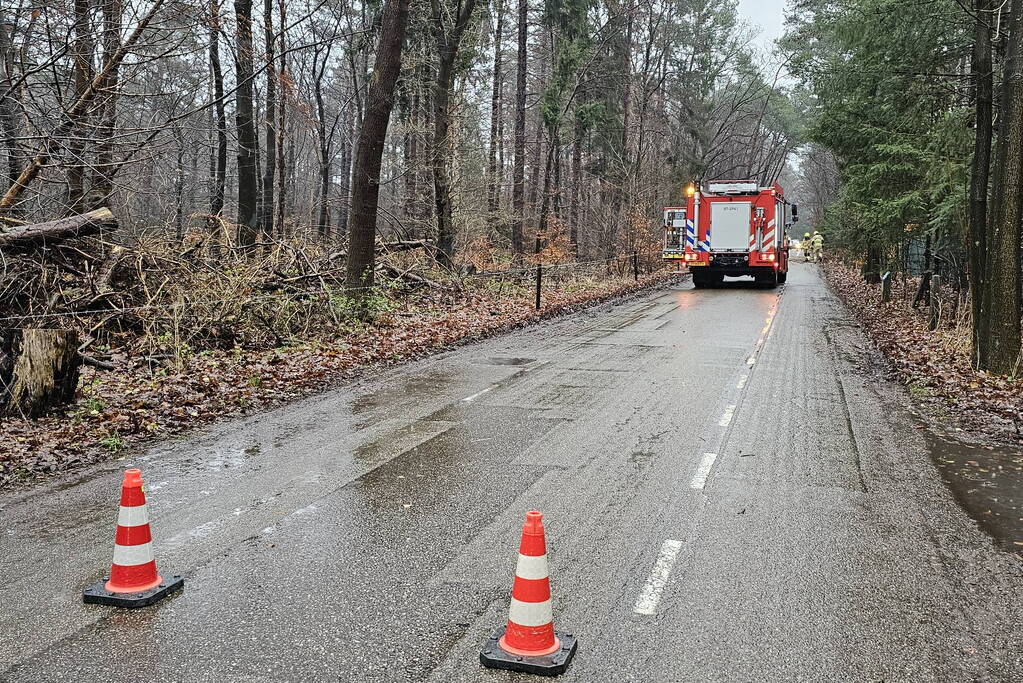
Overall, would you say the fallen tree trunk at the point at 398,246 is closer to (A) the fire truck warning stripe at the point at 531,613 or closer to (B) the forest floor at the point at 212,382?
(B) the forest floor at the point at 212,382

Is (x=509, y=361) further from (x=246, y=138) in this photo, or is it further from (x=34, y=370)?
(x=246, y=138)

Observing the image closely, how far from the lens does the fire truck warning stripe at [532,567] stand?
12.5 feet

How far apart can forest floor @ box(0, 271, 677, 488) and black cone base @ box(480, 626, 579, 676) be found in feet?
15.9

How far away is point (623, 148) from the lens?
35.0 m

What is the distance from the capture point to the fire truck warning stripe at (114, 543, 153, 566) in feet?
14.5

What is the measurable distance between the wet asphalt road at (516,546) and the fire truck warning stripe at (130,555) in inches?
10.1

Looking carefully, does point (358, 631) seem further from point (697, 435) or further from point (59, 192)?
point (59, 192)

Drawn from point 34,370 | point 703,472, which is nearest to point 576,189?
point 34,370

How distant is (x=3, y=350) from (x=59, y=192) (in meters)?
6.59

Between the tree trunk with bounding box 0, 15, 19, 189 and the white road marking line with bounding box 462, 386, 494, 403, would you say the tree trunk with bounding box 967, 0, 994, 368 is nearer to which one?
the white road marking line with bounding box 462, 386, 494, 403

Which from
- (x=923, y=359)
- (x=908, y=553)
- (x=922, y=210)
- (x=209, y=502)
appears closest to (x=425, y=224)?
(x=922, y=210)

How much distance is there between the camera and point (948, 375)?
11.9m

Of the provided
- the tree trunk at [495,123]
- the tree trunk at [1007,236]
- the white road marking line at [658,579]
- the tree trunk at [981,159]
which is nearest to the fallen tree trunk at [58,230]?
the white road marking line at [658,579]

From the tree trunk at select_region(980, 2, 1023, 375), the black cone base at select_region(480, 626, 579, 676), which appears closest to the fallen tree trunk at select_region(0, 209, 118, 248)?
the black cone base at select_region(480, 626, 579, 676)
